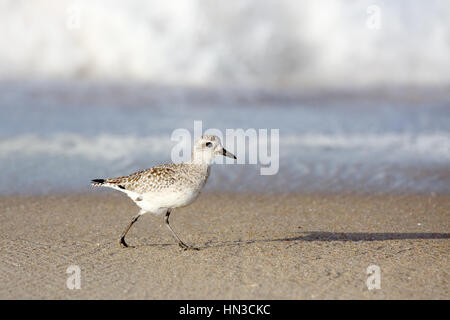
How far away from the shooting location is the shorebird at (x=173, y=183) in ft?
17.2

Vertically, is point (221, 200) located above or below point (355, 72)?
below

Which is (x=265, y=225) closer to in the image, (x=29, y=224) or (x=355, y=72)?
(x=29, y=224)

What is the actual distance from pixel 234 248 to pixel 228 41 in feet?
32.1

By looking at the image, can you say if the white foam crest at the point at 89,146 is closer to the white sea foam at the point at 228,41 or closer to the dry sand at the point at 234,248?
the dry sand at the point at 234,248

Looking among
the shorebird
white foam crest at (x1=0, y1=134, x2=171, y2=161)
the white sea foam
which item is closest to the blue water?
white foam crest at (x1=0, y1=134, x2=171, y2=161)

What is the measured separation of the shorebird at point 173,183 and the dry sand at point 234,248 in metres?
0.43

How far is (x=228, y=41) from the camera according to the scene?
47.8 feet

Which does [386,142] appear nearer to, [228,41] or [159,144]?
[159,144]

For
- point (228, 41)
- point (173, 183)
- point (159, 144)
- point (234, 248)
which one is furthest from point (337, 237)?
point (228, 41)

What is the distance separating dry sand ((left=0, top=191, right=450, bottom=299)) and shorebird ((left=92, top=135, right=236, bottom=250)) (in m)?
0.43

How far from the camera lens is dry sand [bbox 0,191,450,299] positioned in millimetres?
4496

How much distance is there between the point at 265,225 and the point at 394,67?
9477 millimetres

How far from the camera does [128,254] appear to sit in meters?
5.30
